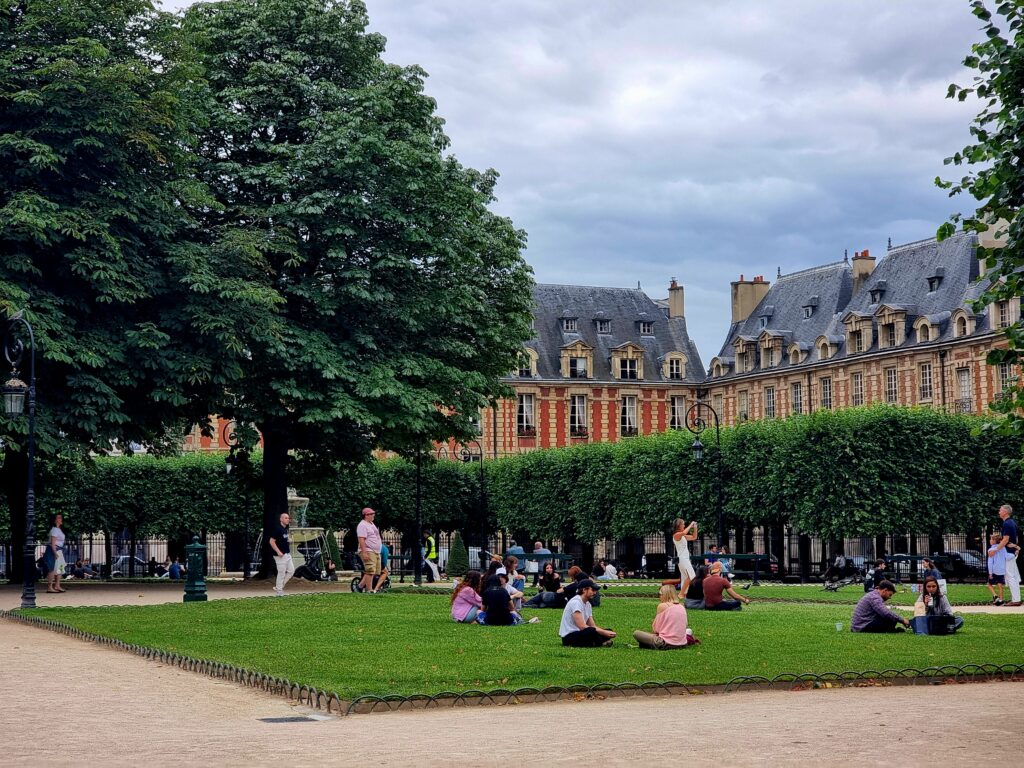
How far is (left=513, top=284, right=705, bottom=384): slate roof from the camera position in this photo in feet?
287

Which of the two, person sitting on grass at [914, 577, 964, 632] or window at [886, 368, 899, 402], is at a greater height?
window at [886, 368, 899, 402]

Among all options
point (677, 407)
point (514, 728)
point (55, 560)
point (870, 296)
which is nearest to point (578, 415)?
point (677, 407)

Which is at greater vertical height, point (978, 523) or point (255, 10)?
point (255, 10)

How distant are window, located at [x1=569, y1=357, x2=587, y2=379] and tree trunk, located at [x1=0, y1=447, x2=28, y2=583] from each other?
50.7m

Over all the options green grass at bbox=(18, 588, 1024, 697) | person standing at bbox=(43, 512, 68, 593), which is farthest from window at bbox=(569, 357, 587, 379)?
green grass at bbox=(18, 588, 1024, 697)

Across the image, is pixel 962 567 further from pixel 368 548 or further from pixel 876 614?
pixel 876 614

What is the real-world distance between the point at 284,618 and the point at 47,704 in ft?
31.1

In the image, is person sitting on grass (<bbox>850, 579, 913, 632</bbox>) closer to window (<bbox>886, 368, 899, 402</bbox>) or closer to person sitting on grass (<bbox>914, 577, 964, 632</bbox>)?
person sitting on grass (<bbox>914, 577, 964, 632</bbox>)

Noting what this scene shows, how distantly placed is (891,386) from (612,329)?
2274 centimetres

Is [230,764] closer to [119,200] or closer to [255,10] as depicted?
[119,200]

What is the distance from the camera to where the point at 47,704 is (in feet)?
44.3

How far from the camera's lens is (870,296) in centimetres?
7412

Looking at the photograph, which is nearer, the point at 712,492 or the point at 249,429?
the point at 249,429

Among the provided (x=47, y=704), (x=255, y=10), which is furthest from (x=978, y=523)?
(x=47, y=704)
